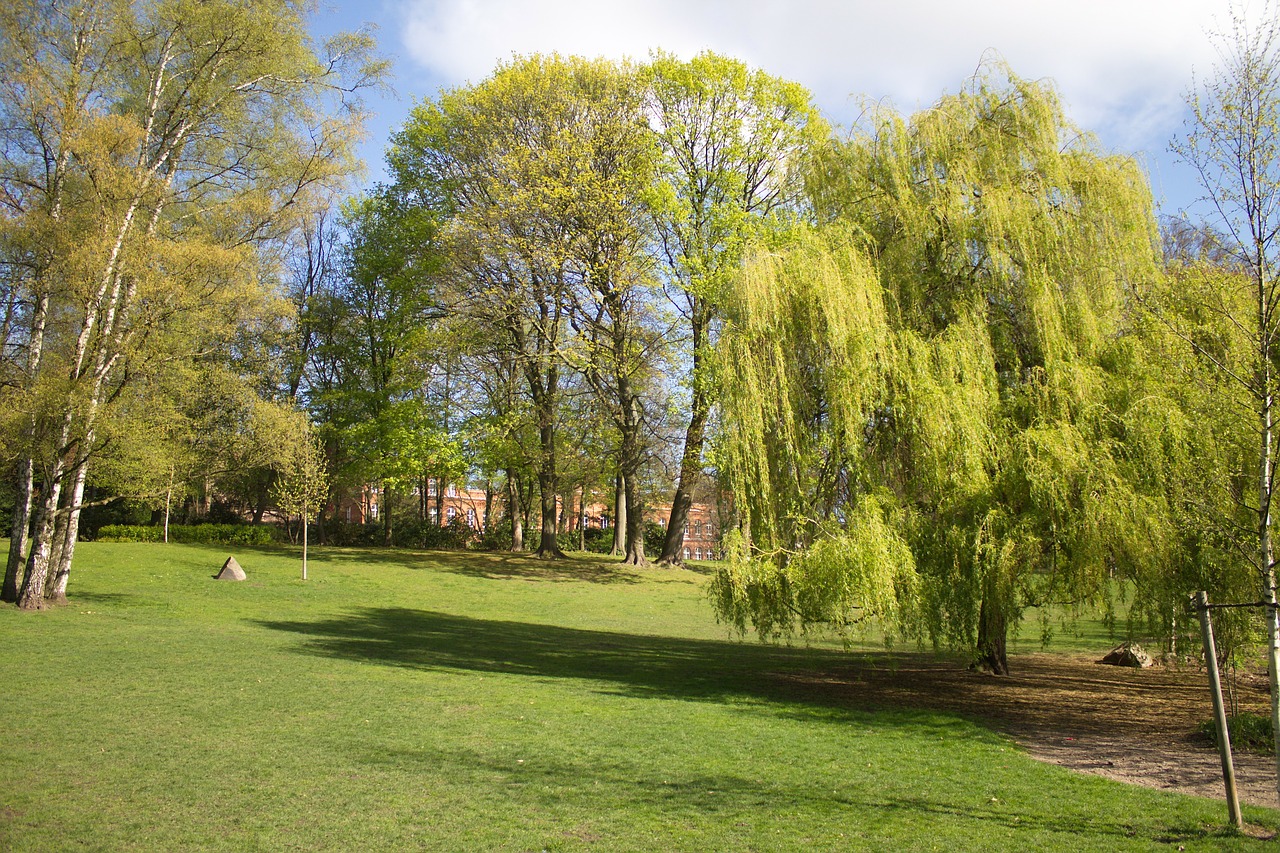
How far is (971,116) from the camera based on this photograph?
14.2 meters

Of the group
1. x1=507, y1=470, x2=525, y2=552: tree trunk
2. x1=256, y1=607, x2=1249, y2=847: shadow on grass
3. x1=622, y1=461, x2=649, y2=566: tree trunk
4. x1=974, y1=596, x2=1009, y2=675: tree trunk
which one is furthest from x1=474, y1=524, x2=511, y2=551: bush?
x1=974, y1=596, x2=1009, y2=675: tree trunk

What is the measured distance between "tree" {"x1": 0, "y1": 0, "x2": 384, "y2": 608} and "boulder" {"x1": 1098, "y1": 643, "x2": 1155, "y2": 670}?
72.2 ft

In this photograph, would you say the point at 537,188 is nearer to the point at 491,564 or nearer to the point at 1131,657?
the point at 491,564

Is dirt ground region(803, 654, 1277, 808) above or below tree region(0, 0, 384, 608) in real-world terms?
below

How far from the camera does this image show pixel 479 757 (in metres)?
8.59

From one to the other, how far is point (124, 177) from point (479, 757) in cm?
1633

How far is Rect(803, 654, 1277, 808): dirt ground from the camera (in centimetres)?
877

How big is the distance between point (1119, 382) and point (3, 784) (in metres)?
13.7

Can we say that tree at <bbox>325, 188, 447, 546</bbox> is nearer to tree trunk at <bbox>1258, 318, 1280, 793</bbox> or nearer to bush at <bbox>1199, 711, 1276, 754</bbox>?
bush at <bbox>1199, 711, 1276, 754</bbox>

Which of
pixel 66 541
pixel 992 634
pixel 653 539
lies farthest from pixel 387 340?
pixel 992 634

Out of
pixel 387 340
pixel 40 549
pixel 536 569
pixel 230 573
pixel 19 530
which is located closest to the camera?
pixel 40 549

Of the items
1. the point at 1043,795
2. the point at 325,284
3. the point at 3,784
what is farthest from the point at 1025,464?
the point at 325,284

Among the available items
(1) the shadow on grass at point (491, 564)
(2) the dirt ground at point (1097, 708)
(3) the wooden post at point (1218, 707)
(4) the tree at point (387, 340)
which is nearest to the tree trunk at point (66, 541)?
(1) the shadow on grass at point (491, 564)

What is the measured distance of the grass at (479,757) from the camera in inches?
249
